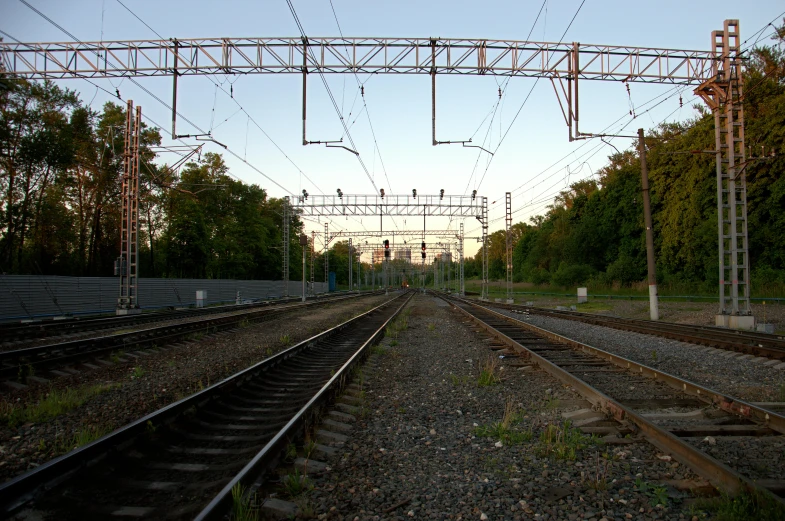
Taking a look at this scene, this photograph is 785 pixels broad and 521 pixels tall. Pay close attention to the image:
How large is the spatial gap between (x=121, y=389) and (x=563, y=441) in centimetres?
692

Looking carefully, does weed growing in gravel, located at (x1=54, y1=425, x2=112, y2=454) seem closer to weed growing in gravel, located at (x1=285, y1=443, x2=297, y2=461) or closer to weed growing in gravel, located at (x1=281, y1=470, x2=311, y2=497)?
weed growing in gravel, located at (x1=285, y1=443, x2=297, y2=461)

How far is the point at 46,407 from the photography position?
6555 millimetres

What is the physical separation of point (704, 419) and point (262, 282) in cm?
4669

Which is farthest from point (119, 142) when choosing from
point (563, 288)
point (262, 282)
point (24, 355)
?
point (563, 288)

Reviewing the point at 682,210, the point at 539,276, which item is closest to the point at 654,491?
the point at 682,210

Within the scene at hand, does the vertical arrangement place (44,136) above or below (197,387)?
above

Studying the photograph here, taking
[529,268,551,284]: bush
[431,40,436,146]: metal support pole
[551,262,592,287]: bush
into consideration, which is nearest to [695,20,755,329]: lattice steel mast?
[431,40,436,146]: metal support pole

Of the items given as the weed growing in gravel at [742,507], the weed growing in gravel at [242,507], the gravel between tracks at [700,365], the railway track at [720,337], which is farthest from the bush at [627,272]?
the weed growing in gravel at [242,507]

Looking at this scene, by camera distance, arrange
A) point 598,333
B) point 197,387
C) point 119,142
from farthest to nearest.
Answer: point 119,142 → point 598,333 → point 197,387

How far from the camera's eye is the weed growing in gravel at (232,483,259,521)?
340cm

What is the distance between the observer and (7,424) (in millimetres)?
6043

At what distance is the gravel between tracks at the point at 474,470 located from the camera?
12.3 ft

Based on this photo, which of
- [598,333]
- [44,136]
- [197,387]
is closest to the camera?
[197,387]

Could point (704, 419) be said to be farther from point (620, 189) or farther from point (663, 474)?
point (620, 189)
